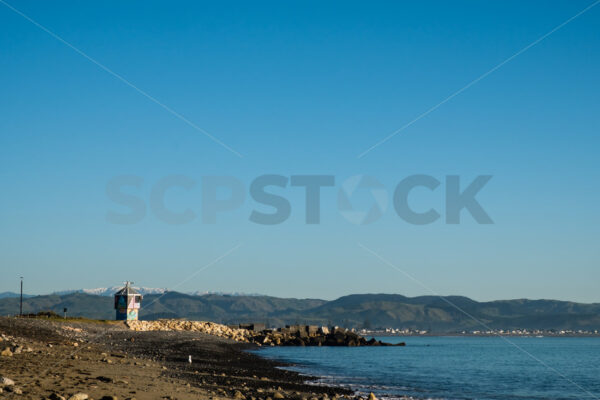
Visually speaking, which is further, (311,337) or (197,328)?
(311,337)

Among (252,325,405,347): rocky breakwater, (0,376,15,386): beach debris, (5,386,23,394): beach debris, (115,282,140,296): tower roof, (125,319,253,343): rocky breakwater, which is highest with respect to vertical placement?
(115,282,140,296): tower roof

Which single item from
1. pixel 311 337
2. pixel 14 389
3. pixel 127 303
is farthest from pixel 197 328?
pixel 14 389

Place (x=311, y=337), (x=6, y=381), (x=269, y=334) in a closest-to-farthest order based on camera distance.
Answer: (x=6, y=381), (x=269, y=334), (x=311, y=337)

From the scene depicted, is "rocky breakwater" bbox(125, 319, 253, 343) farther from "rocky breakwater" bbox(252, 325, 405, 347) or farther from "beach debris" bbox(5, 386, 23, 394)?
"beach debris" bbox(5, 386, 23, 394)

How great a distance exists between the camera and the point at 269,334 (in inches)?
3969

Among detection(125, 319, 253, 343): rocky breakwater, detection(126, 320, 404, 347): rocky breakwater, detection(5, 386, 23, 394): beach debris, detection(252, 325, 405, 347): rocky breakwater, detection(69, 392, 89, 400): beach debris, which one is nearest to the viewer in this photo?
detection(69, 392, 89, 400): beach debris

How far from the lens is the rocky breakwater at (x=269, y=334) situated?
273 ft

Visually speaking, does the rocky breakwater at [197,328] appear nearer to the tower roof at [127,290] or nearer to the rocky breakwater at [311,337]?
the tower roof at [127,290]

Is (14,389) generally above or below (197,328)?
above

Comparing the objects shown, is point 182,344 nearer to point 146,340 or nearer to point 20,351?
point 146,340

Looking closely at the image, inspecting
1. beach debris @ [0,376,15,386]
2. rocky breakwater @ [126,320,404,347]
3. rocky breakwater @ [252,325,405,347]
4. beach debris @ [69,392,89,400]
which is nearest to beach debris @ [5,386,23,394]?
beach debris @ [0,376,15,386]

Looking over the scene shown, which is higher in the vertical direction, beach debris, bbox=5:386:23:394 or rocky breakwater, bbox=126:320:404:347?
beach debris, bbox=5:386:23:394

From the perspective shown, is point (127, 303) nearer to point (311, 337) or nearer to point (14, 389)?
point (311, 337)

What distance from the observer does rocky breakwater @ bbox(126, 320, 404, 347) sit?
273ft
